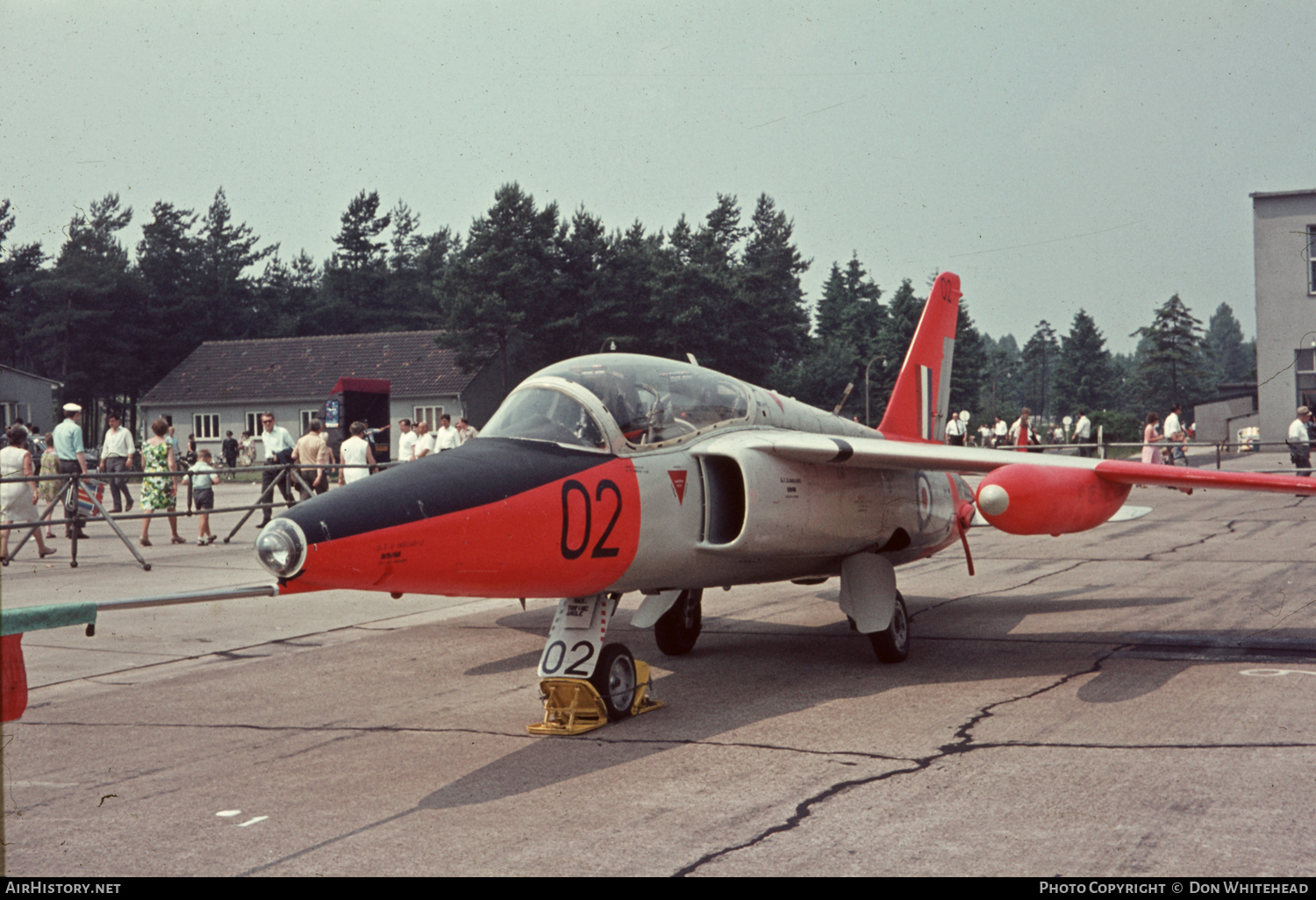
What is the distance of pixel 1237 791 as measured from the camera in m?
5.43

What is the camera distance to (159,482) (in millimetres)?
17859

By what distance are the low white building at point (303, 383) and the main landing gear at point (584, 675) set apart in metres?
59.9

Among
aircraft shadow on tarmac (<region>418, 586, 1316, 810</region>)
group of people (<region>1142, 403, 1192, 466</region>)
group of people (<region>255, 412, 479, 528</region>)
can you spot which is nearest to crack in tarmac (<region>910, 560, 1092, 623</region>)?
aircraft shadow on tarmac (<region>418, 586, 1316, 810</region>)

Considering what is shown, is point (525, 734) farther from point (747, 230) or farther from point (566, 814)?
point (747, 230)

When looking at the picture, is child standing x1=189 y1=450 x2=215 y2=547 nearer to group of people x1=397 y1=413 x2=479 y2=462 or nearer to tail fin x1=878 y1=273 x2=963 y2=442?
group of people x1=397 y1=413 x2=479 y2=462

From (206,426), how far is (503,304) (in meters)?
22.6

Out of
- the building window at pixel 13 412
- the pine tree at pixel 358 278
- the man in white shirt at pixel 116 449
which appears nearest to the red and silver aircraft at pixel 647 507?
the man in white shirt at pixel 116 449

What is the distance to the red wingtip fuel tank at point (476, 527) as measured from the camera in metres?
5.50

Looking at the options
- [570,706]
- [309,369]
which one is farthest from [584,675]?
[309,369]

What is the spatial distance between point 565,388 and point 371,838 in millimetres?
3208

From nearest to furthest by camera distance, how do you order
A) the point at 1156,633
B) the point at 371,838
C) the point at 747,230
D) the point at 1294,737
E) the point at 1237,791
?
the point at 371,838
the point at 1237,791
the point at 1294,737
the point at 1156,633
the point at 747,230

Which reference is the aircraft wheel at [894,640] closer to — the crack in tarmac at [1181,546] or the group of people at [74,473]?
the crack in tarmac at [1181,546]

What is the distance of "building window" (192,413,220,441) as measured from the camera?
71.4m
